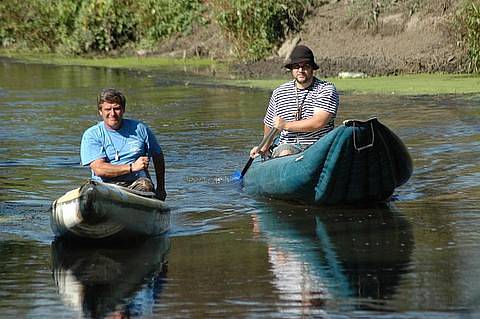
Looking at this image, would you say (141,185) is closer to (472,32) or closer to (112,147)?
(112,147)

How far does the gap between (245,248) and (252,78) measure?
18.4 meters

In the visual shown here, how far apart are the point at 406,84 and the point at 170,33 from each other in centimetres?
1593

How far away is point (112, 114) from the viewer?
10227 mm

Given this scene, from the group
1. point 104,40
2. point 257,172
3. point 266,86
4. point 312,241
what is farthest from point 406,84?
point 104,40

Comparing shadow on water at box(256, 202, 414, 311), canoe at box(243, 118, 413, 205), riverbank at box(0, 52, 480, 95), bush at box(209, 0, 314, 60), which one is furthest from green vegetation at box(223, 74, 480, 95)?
shadow on water at box(256, 202, 414, 311)

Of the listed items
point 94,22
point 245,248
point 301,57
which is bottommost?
point 94,22

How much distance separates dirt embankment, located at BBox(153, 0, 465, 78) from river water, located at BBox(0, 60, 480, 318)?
327 inches

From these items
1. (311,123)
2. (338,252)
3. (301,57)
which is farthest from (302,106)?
(338,252)

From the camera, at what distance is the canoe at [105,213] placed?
9430mm

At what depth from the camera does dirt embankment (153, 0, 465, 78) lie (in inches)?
1057

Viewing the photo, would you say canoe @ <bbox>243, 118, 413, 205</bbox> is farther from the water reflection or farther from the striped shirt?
the water reflection

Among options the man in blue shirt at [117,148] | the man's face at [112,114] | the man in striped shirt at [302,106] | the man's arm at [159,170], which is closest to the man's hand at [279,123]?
the man in striped shirt at [302,106]

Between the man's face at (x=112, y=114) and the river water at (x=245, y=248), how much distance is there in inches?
39.2

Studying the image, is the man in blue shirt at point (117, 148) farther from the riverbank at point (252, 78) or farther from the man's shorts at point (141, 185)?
the riverbank at point (252, 78)
